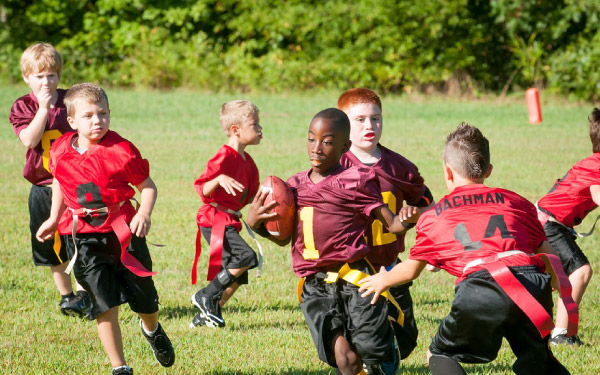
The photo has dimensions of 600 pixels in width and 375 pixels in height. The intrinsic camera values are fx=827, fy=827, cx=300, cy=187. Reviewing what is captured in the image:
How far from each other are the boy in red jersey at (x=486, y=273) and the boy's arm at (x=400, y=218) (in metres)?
0.09

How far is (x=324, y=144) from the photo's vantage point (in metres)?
4.05

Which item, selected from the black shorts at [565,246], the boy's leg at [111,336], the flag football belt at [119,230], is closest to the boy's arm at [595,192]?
the black shorts at [565,246]

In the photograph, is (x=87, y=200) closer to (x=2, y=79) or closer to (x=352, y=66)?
(x=352, y=66)

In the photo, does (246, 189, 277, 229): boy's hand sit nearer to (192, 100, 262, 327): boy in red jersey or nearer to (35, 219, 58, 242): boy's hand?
(35, 219, 58, 242): boy's hand

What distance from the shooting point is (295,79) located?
88.0ft

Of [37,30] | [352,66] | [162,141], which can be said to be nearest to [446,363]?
[162,141]

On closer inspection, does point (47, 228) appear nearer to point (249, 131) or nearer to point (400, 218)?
point (249, 131)

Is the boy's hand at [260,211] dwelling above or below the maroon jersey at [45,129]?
below

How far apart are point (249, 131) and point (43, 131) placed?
1468 millimetres

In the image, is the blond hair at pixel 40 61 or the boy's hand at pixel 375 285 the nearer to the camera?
the boy's hand at pixel 375 285

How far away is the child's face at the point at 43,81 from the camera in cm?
588

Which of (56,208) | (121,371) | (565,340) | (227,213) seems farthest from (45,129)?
(565,340)

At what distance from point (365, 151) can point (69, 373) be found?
2.15 m

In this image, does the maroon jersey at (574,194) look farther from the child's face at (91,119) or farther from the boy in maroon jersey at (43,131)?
the boy in maroon jersey at (43,131)
